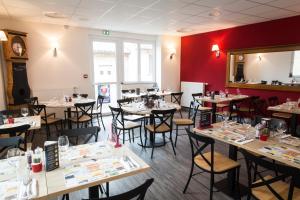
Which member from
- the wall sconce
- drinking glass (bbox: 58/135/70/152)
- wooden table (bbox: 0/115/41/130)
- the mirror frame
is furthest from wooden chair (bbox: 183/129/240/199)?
the wall sconce

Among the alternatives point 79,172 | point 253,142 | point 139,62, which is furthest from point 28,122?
point 139,62

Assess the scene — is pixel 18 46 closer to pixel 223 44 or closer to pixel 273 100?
pixel 223 44

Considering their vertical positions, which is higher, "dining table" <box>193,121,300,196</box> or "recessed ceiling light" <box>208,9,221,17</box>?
"recessed ceiling light" <box>208,9,221,17</box>

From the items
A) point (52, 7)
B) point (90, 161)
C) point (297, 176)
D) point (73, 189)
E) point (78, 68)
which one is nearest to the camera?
point (73, 189)

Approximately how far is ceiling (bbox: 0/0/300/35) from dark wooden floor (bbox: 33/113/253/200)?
281 centimetres

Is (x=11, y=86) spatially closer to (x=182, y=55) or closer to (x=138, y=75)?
(x=138, y=75)

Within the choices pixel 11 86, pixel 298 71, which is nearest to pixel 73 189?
pixel 11 86

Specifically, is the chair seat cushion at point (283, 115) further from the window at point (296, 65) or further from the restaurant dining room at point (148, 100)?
the window at point (296, 65)

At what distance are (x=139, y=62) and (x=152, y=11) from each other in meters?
3.18

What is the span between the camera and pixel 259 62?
5715mm

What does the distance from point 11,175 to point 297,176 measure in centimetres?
211

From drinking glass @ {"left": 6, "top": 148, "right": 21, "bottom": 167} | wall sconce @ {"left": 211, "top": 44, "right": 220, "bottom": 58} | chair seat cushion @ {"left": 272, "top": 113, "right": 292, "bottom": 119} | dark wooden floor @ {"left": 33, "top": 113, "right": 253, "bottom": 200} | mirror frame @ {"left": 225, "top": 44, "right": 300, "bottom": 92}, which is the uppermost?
wall sconce @ {"left": 211, "top": 44, "right": 220, "bottom": 58}

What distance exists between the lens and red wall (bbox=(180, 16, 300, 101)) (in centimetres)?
497

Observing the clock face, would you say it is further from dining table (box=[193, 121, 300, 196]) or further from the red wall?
the red wall
